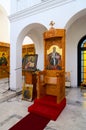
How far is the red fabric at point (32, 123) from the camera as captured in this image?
2850 millimetres

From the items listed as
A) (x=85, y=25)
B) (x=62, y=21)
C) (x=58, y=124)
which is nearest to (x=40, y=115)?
(x=58, y=124)

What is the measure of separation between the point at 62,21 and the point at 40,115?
10.2 ft

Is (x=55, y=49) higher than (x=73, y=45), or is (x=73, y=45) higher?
(x=73, y=45)

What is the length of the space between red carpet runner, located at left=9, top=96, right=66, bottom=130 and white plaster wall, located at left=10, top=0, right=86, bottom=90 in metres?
2.43

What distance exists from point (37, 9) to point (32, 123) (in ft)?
13.4

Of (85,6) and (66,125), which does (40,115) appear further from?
(85,6)

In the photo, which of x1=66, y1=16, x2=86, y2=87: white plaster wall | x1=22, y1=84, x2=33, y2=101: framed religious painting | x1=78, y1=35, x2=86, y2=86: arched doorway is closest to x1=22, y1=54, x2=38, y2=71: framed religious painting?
x1=22, y1=84, x2=33, y2=101: framed religious painting

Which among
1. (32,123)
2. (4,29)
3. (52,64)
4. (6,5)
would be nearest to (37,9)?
(52,64)

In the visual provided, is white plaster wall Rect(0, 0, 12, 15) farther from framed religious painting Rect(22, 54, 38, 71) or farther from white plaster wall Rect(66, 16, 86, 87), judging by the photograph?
framed religious painting Rect(22, 54, 38, 71)

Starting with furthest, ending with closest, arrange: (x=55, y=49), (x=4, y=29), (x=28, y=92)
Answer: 1. (x=4, y=29)
2. (x=28, y=92)
3. (x=55, y=49)

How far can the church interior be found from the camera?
10.7 feet

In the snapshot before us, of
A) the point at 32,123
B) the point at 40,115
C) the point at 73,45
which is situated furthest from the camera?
the point at 73,45

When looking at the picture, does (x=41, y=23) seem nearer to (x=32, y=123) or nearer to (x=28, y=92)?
(x=28, y=92)

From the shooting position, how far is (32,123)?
9.95ft
